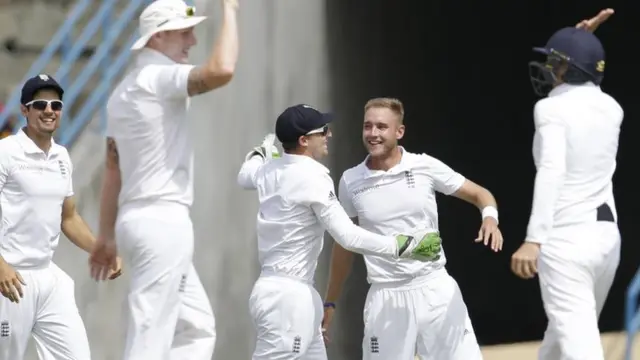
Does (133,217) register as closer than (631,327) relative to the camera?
Yes

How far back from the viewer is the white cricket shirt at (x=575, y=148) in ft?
22.9

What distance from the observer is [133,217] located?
21.9 ft

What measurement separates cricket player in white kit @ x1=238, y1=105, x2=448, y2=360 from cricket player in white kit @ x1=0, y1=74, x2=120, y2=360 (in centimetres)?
95

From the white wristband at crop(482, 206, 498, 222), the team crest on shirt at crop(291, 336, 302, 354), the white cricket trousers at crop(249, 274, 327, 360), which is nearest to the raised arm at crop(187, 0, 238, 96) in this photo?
the white cricket trousers at crop(249, 274, 327, 360)

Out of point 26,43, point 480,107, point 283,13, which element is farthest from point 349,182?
point 480,107

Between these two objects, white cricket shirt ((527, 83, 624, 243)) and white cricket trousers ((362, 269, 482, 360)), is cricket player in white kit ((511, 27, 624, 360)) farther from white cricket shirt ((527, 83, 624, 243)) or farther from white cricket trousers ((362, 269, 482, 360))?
white cricket trousers ((362, 269, 482, 360))

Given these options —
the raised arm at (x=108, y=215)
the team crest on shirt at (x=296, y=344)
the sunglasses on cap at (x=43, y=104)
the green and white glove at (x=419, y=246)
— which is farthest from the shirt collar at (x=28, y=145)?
the green and white glove at (x=419, y=246)

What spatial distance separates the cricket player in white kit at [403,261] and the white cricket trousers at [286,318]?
0.42 metres

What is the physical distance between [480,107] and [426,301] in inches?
301

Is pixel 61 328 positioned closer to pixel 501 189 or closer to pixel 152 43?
pixel 152 43

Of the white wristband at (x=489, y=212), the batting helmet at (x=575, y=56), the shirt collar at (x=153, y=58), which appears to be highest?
the shirt collar at (x=153, y=58)

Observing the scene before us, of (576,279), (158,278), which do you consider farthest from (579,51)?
(158,278)

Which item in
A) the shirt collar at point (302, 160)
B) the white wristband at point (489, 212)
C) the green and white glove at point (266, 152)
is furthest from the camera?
the green and white glove at point (266, 152)

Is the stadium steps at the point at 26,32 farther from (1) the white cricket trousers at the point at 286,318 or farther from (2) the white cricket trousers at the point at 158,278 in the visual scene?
(2) the white cricket trousers at the point at 158,278
